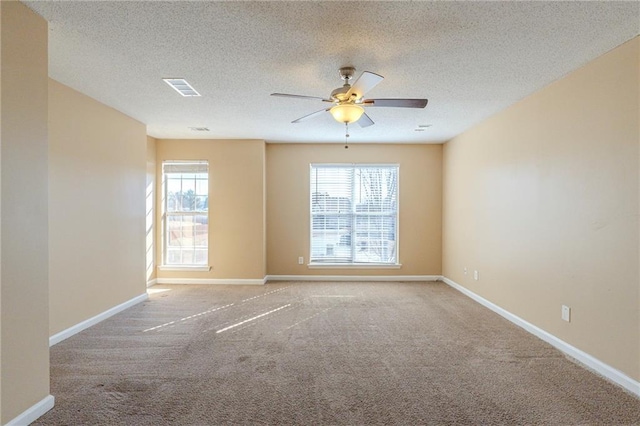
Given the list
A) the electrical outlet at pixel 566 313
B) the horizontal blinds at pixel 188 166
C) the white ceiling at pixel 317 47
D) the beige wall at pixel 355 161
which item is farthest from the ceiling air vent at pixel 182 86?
the electrical outlet at pixel 566 313

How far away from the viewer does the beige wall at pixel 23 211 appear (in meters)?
1.93

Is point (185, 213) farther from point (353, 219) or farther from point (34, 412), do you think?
point (34, 412)

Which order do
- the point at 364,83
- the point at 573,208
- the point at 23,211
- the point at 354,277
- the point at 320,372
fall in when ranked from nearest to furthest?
the point at 23,211 < the point at 364,83 < the point at 320,372 < the point at 573,208 < the point at 354,277

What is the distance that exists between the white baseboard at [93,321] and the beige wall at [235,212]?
135cm

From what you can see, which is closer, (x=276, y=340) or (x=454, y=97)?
(x=276, y=340)

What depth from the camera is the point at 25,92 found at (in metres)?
2.06

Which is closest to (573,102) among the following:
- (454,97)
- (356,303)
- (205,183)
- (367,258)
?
(454,97)

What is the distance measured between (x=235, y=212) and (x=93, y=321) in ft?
8.83

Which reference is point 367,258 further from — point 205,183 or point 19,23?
point 19,23

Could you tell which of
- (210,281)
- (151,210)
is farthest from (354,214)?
(151,210)

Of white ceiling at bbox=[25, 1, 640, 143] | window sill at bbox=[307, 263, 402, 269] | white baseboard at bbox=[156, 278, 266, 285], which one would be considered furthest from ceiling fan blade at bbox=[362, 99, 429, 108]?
white baseboard at bbox=[156, 278, 266, 285]

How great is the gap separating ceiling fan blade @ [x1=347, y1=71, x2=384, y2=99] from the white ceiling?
259 mm

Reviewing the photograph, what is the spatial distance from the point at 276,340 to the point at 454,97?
3122 millimetres

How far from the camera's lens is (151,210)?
230 inches
